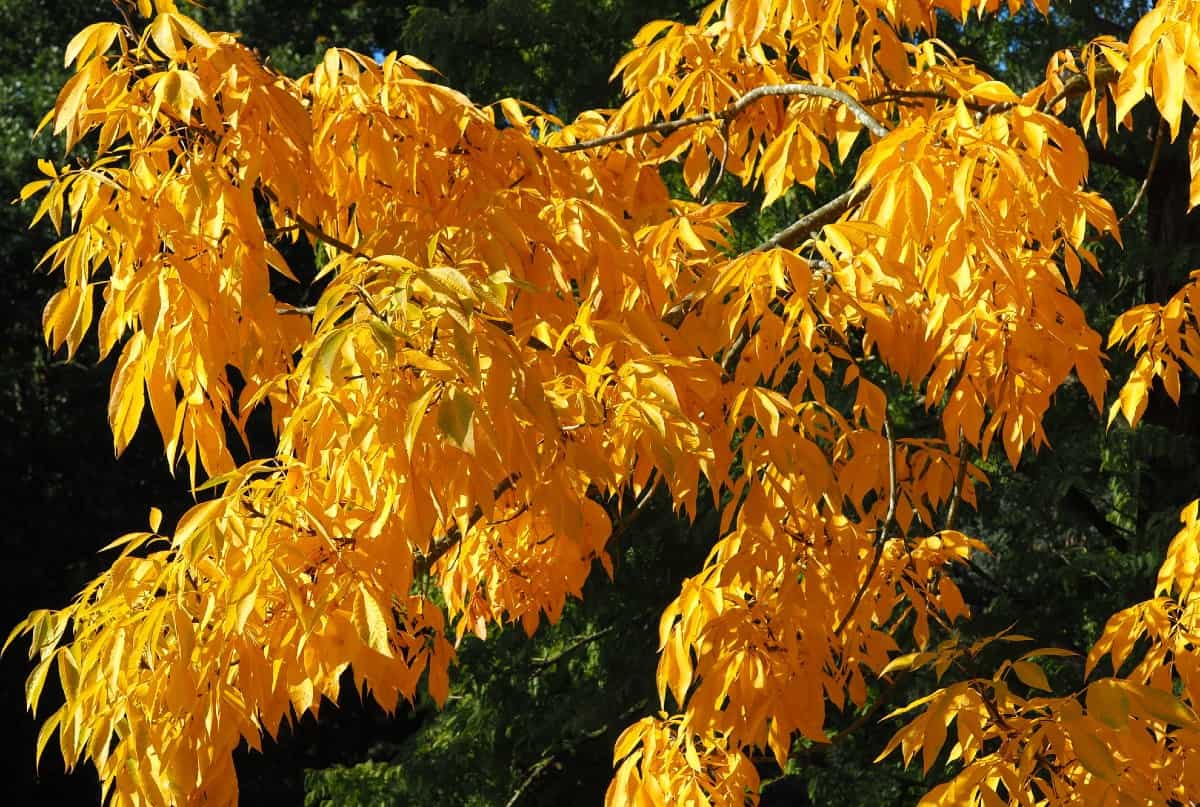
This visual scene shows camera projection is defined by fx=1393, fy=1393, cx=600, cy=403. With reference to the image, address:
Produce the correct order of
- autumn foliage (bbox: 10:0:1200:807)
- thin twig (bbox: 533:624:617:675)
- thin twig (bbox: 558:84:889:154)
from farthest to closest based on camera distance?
thin twig (bbox: 533:624:617:675) → thin twig (bbox: 558:84:889:154) → autumn foliage (bbox: 10:0:1200:807)

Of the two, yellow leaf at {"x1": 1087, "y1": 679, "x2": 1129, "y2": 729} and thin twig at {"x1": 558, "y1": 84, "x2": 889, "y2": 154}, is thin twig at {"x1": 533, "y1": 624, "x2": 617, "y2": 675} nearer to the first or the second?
thin twig at {"x1": 558, "y1": 84, "x2": 889, "y2": 154}

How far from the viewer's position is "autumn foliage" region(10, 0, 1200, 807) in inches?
45.5

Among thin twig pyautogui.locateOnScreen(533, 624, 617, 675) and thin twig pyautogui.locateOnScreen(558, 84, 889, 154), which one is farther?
thin twig pyautogui.locateOnScreen(533, 624, 617, 675)

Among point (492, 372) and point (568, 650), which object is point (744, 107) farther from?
point (568, 650)

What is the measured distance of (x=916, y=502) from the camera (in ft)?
6.41

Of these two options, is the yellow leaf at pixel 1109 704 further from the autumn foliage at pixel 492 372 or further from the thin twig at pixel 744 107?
the thin twig at pixel 744 107

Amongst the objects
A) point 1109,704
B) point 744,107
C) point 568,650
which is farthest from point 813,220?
point 568,650

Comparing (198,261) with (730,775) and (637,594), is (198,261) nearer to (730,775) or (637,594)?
(730,775)

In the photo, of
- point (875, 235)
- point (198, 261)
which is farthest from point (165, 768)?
point (875, 235)

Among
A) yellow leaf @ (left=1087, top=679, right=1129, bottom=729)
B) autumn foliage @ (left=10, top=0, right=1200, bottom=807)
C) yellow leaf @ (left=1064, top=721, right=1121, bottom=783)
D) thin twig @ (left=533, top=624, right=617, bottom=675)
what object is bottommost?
thin twig @ (left=533, top=624, right=617, bottom=675)

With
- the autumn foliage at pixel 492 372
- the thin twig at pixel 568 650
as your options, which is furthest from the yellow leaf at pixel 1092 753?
the thin twig at pixel 568 650

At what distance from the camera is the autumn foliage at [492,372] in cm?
116

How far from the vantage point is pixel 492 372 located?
40.8 inches

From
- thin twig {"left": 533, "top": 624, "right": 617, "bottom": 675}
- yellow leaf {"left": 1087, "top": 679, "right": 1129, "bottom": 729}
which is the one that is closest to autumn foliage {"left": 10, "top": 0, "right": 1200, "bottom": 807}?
yellow leaf {"left": 1087, "top": 679, "right": 1129, "bottom": 729}
